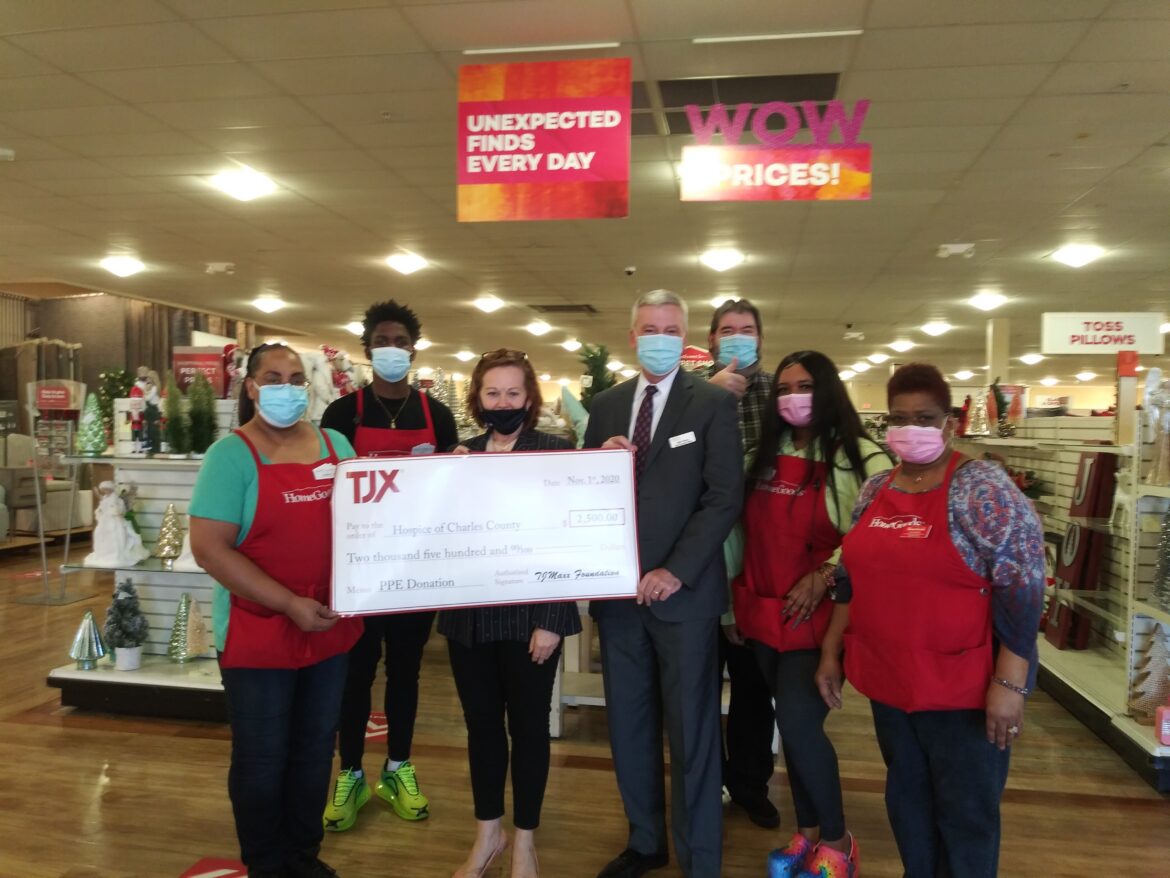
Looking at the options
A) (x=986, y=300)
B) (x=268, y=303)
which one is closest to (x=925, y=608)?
(x=986, y=300)

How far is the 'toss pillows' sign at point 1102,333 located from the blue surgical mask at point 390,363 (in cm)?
672

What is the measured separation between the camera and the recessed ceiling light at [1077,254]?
339 inches

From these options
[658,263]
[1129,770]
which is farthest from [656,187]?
[1129,770]

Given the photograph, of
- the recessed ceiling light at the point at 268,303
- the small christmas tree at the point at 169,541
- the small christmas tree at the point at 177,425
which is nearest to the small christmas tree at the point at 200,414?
the small christmas tree at the point at 177,425

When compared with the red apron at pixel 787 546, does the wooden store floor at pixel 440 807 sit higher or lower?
lower

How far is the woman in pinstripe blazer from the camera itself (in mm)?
2373

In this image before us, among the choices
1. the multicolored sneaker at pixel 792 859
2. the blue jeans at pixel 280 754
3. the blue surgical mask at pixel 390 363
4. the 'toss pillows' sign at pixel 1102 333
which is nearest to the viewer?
the blue jeans at pixel 280 754

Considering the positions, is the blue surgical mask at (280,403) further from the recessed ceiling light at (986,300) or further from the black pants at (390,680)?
the recessed ceiling light at (986,300)

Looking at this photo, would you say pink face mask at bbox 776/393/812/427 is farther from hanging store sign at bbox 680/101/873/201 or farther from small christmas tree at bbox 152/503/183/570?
small christmas tree at bbox 152/503/183/570

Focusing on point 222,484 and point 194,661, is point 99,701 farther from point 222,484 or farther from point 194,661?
point 222,484

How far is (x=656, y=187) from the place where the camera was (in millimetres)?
6711

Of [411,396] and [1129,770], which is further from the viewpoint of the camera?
[1129,770]

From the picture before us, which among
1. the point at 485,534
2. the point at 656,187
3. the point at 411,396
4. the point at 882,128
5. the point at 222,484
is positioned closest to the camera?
the point at 222,484

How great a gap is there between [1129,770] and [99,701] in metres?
4.94
